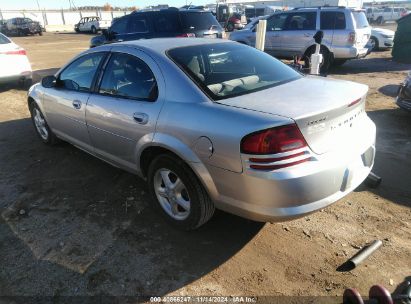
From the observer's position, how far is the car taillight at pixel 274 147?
7.89ft

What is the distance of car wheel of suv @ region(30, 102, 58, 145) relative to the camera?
5203 mm

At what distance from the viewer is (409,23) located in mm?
12180

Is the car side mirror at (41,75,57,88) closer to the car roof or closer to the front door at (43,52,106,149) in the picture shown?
the front door at (43,52,106,149)

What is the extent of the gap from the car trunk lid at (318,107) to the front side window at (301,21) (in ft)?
27.8

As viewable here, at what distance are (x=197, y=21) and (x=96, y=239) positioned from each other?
8.62 m

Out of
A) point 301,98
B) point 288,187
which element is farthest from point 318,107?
point 288,187

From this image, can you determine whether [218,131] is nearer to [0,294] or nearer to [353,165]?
[353,165]

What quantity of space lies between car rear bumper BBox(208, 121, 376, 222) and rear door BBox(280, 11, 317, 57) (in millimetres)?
8896

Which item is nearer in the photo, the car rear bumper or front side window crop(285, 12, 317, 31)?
the car rear bumper

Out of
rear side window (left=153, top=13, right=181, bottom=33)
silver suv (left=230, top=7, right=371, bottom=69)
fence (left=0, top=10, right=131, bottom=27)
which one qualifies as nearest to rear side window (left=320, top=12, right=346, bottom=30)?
silver suv (left=230, top=7, right=371, bottom=69)

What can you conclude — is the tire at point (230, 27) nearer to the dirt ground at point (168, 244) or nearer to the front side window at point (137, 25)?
the front side window at point (137, 25)

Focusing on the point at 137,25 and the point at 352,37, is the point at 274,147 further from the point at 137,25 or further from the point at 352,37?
the point at 137,25

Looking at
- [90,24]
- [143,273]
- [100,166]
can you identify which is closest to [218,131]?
[143,273]

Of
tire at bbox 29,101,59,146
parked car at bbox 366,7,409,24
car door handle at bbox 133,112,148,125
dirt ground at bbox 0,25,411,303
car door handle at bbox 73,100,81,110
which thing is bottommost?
parked car at bbox 366,7,409,24
